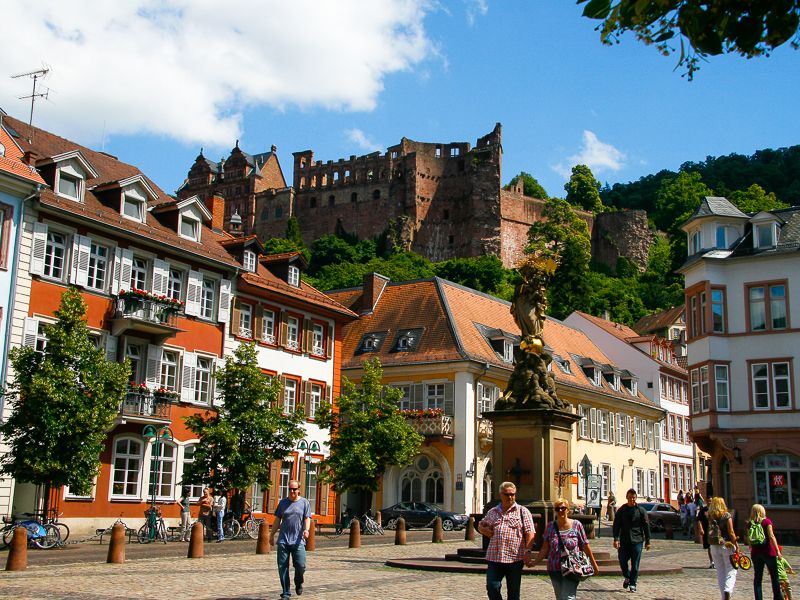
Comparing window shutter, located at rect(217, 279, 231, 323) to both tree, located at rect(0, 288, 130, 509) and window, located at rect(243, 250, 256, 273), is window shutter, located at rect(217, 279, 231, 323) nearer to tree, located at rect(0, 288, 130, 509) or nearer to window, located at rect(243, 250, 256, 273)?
window, located at rect(243, 250, 256, 273)

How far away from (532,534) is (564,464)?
8501 millimetres

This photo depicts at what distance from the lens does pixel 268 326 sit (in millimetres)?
37719

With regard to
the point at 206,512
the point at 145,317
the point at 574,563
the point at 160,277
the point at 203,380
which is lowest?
the point at 574,563

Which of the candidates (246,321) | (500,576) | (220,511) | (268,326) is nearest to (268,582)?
(500,576)

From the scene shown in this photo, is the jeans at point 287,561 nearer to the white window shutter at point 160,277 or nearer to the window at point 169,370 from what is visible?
the window at point 169,370

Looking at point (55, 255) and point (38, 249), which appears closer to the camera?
point (38, 249)

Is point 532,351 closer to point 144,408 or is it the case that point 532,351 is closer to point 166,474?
point 144,408

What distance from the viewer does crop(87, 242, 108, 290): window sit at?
30.4m

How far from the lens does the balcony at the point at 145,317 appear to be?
1207 inches

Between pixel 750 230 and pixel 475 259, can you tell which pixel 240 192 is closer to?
pixel 475 259

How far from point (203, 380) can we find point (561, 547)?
25.7 meters

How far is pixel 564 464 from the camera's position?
18.6 m

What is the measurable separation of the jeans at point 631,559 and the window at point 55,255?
19827mm

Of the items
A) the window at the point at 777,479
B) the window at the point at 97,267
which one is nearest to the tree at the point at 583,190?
the window at the point at 777,479
